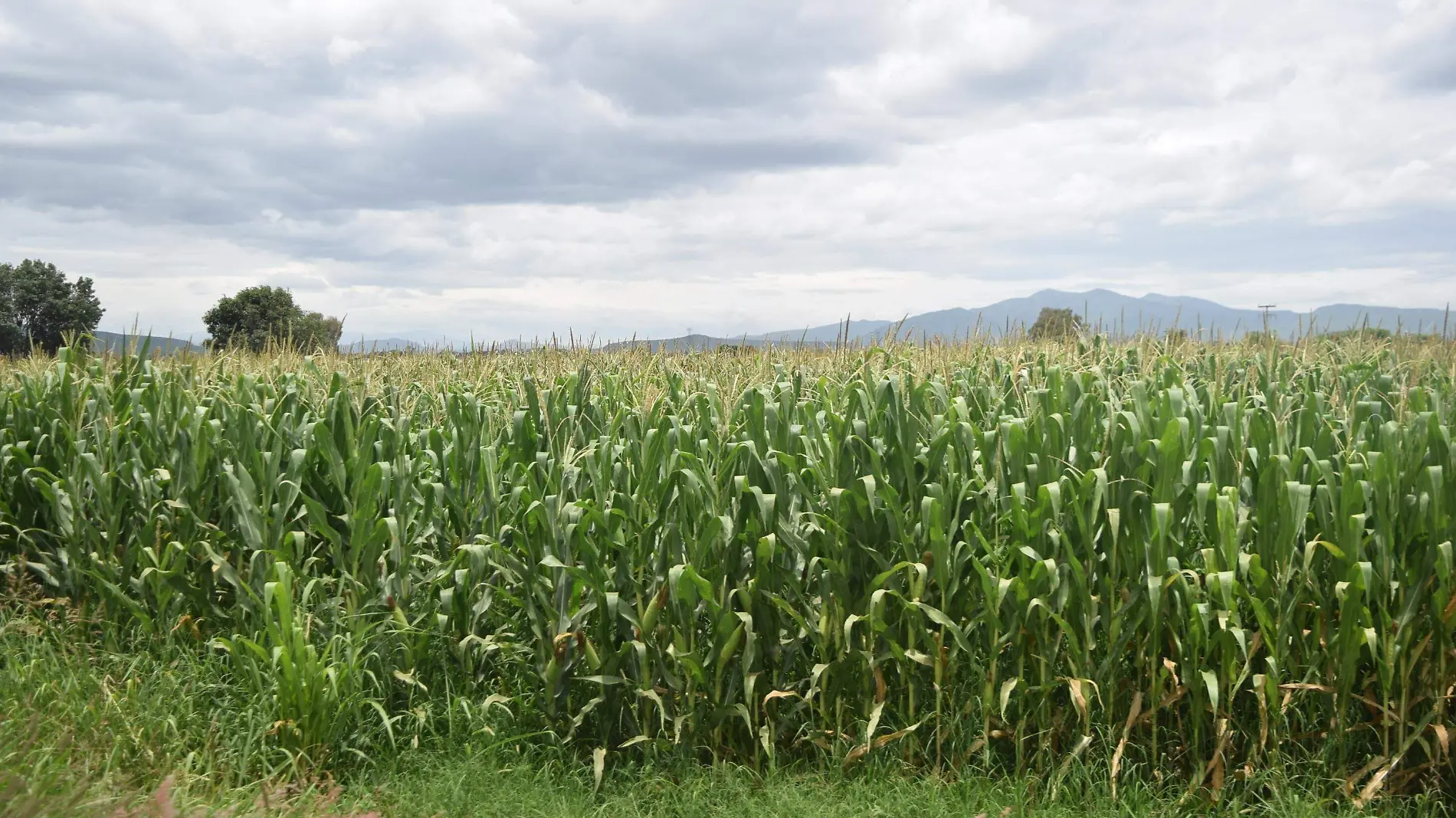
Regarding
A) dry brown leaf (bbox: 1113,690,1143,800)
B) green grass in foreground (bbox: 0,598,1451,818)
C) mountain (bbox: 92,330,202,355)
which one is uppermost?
mountain (bbox: 92,330,202,355)

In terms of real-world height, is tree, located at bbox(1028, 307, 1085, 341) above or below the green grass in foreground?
above

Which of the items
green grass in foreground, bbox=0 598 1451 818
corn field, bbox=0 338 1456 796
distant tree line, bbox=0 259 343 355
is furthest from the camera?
distant tree line, bbox=0 259 343 355

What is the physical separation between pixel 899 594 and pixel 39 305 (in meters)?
78.9

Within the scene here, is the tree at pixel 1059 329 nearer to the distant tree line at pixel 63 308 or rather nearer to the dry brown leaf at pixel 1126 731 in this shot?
the dry brown leaf at pixel 1126 731

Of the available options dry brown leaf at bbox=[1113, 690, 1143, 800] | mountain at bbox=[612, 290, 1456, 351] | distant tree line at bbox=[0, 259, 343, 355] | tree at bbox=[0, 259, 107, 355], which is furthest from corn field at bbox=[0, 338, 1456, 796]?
tree at bbox=[0, 259, 107, 355]

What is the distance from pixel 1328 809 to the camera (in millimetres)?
4469

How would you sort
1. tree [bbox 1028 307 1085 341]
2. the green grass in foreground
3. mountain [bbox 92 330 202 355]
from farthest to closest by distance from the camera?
tree [bbox 1028 307 1085 341] < mountain [bbox 92 330 202 355] < the green grass in foreground

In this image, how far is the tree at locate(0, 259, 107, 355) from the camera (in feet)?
211

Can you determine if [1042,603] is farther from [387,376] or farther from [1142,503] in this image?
[387,376]

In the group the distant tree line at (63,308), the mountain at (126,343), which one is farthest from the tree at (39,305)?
the mountain at (126,343)

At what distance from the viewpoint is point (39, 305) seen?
216ft

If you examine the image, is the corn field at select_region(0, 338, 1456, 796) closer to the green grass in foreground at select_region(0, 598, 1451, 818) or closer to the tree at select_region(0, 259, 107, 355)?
the green grass in foreground at select_region(0, 598, 1451, 818)

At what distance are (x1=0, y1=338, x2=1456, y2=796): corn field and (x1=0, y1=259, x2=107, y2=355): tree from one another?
7283cm

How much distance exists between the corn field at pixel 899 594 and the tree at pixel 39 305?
72.8 meters
